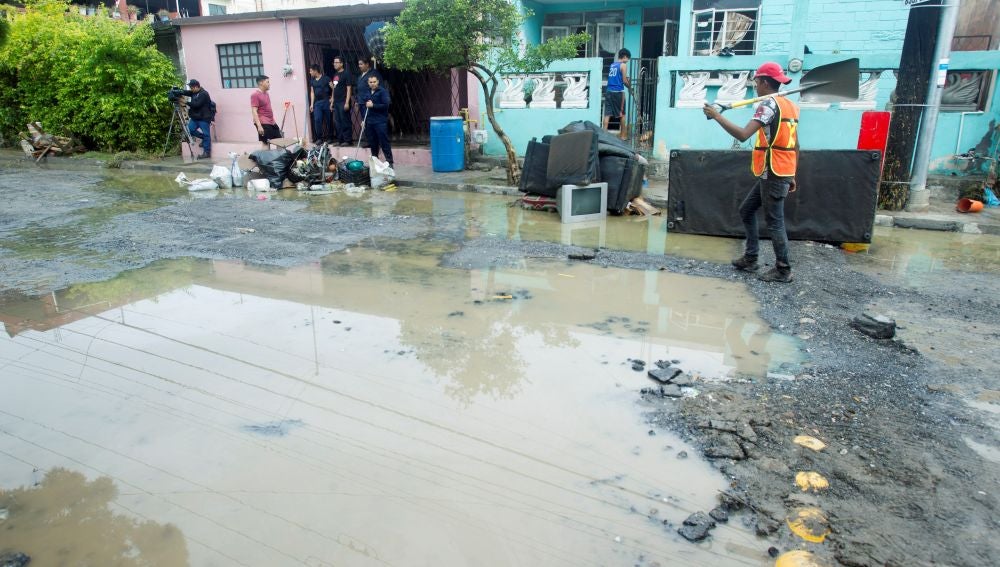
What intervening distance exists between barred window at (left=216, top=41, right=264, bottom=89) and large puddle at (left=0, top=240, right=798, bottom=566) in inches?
451

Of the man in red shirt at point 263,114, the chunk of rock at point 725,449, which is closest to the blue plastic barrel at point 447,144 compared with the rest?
the man in red shirt at point 263,114

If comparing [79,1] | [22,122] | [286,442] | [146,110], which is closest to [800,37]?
[286,442]

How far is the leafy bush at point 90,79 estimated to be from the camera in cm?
1534

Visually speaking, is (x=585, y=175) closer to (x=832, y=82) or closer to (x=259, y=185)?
(x=832, y=82)

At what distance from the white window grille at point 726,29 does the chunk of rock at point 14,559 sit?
39.4ft

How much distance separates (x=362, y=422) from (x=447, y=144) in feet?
31.4

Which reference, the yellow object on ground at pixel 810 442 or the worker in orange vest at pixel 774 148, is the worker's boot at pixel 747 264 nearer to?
the worker in orange vest at pixel 774 148

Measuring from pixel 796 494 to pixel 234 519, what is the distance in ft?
8.10

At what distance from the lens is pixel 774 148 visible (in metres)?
5.68

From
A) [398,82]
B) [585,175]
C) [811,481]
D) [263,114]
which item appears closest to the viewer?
[811,481]

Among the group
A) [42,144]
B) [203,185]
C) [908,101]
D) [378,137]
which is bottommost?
[203,185]

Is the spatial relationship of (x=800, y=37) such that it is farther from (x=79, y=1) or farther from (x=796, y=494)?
(x=79, y=1)

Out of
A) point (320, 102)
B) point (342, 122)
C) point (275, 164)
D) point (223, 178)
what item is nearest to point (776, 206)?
point (275, 164)

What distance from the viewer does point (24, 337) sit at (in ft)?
15.9
